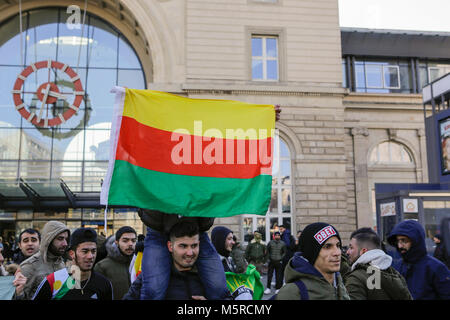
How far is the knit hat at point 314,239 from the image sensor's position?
3428 mm

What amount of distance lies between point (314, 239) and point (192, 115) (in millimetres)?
1645

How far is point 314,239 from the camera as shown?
3463 mm

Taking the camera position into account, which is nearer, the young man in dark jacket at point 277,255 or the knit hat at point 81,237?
the knit hat at point 81,237

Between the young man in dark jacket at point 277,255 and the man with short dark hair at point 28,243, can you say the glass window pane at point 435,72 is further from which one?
the man with short dark hair at point 28,243

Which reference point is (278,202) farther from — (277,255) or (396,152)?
(396,152)

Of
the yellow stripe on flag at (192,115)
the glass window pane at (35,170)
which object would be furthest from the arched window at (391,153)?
the yellow stripe on flag at (192,115)

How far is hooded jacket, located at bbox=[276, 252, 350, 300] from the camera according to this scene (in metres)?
3.12

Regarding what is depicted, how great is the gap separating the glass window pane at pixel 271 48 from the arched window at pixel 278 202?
419cm

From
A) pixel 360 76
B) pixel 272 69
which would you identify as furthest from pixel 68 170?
pixel 360 76

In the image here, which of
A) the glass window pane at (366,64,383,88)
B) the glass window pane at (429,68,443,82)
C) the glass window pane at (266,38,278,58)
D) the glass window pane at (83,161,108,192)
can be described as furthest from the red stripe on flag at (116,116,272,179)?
the glass window pane at (429,68,443,82)

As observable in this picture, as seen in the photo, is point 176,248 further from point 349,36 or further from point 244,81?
point 349,36

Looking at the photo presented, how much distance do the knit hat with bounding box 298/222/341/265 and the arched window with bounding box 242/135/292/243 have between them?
54.5 ft

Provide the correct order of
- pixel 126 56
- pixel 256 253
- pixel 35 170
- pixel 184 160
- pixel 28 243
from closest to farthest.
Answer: pixel 184 160
pixel 28 243
pixel 256 253
pixel 35 170
pixel 126 56
